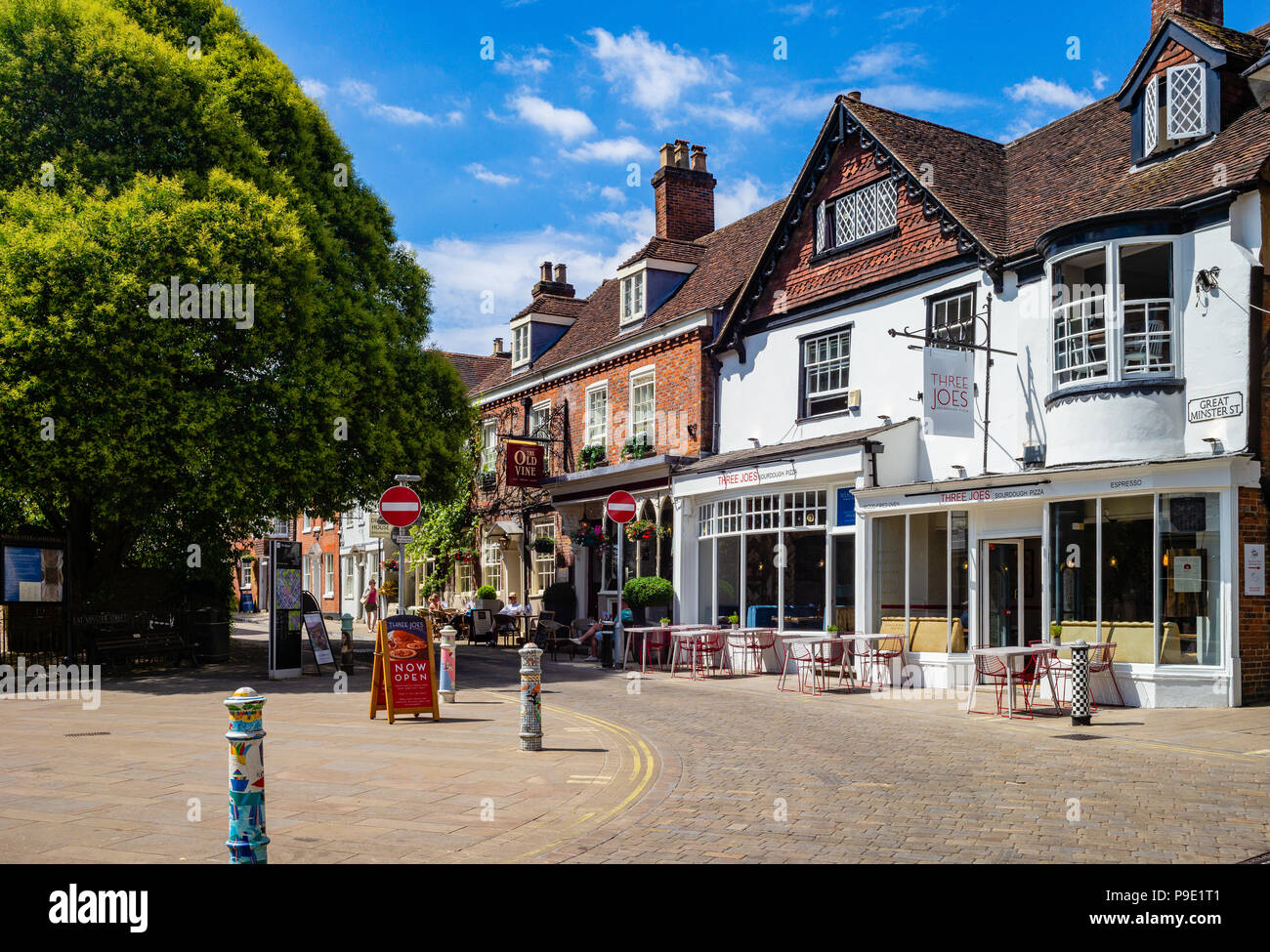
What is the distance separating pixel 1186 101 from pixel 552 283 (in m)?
25.0

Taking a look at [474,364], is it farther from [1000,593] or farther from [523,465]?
[1000,593]

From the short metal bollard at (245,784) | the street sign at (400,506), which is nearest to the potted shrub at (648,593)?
the street sign at (400,506)

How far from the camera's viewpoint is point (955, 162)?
20734mm

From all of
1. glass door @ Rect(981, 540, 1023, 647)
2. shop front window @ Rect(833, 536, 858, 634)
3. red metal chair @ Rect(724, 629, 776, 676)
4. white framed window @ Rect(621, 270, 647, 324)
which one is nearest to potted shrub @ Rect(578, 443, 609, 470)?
white framed window @ Rect(621, 270, 647, 324)

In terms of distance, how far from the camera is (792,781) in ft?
32.1

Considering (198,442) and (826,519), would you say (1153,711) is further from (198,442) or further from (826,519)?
(198,442)

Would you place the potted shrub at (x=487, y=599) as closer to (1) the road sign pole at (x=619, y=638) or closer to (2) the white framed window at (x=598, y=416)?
(2) the white framed window at (x=598, y=416)

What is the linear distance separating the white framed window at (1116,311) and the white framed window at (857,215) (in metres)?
4.57

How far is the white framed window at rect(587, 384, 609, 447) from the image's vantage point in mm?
29500

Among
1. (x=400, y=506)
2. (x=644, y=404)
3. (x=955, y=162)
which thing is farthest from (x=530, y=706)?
(x=644, y=404)

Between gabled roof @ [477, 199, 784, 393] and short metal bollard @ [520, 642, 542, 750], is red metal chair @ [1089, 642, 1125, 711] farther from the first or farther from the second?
gabled roof @ [477, 199, 784, 393]

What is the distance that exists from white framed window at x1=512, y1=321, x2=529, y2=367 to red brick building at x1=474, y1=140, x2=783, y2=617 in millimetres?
65

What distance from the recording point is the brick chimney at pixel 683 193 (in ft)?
99.4
